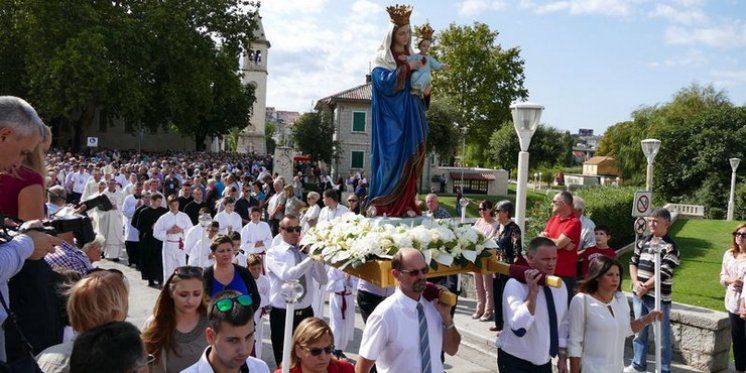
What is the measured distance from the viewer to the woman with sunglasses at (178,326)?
4059mm

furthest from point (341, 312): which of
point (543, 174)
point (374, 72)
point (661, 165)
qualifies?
point (543, 174)

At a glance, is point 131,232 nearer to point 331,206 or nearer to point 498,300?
point 331,206

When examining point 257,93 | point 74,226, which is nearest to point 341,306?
point 74,226

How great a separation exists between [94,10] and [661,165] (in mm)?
34015

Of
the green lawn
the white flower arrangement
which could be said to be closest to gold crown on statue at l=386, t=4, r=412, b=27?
the white flower arrangement

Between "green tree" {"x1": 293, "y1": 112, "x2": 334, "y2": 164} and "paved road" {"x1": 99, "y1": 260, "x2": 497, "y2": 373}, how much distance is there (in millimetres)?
28070

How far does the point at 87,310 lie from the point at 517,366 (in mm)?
3076

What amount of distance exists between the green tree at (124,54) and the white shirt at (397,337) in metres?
31.4

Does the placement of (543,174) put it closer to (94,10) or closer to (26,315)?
(94,10)

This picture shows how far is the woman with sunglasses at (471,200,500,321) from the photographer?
885 cm

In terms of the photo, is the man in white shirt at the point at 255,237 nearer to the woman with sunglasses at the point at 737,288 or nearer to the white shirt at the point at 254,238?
the white shirt at the point at 254,238

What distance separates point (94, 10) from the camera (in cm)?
3353

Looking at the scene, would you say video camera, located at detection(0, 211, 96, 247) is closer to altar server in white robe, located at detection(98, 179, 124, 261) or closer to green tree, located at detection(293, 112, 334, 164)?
altar server in white robe, located at detection(98, 179, 124, 261)

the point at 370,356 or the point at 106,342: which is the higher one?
the point at 106,342
